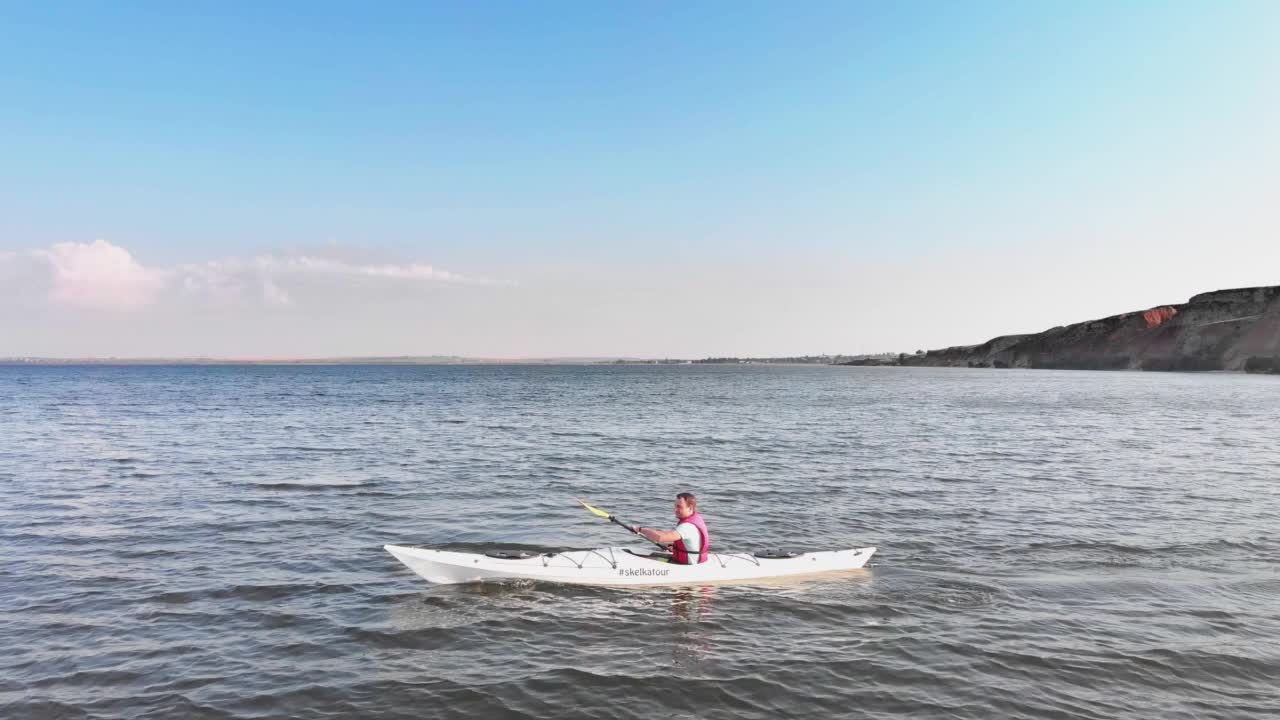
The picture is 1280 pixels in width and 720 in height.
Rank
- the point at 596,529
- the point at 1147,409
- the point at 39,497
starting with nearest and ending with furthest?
the point at 596,529, the point at 39,497, the point at 1147,409

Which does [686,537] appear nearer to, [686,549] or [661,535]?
[686,549]

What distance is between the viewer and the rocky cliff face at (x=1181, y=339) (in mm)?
117000

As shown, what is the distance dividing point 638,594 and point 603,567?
0.74 meters

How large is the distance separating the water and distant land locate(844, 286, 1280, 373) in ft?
370

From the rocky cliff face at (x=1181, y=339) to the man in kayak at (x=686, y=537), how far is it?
137m

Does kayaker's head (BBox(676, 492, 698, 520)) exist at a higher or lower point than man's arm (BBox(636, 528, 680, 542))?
higher

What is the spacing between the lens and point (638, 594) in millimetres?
12219

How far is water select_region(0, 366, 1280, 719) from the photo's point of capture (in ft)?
28.0

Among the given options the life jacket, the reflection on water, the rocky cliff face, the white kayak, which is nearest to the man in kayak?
the life jacket

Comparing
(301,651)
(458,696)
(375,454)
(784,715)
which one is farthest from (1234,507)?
(375,454)

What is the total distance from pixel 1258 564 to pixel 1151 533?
250 centimetres

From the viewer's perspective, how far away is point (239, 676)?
8852 millimetres

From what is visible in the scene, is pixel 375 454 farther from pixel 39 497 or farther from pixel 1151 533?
pixel 1151 533

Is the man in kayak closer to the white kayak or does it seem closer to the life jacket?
the life jacket
